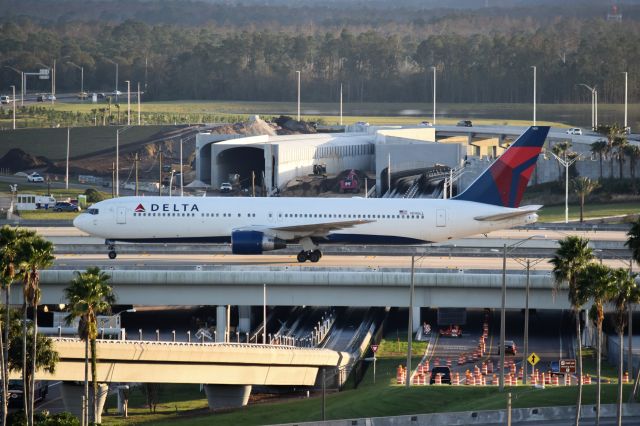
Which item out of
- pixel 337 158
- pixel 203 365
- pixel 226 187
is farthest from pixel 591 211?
pixel 203 365

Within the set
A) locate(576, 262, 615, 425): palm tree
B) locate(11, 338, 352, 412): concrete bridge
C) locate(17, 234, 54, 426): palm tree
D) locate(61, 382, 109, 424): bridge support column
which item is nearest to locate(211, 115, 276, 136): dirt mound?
locate(11, 338, 352, 412): concrete bridge

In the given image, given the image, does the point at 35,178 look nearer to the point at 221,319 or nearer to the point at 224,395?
the point at 221,319

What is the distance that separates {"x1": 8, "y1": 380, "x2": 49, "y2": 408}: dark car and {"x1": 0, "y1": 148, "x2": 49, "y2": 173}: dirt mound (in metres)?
104

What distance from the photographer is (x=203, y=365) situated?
6981cm

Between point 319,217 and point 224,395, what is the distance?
17933 millimetres

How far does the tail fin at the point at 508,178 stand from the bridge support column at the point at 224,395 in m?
24.1

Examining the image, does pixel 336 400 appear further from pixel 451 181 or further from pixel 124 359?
pixel 451 181

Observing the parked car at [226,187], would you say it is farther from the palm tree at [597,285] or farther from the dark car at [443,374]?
the palm tree at [597,285]

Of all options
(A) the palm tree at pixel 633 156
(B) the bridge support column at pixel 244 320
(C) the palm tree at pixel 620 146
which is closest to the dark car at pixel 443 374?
(B) the bridge support column at pixel 244 320

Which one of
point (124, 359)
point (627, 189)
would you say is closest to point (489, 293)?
point (124, 359)

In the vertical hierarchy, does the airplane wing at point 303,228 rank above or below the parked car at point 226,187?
below

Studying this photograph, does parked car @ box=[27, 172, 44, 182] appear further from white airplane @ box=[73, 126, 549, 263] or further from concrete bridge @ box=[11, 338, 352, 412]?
concrete bridge @ box=[11, 338, 352, 412]

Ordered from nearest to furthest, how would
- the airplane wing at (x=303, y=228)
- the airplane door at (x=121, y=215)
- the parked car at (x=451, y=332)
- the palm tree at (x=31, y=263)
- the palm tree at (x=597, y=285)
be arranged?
1. the palm tree at (x=31, y=263)
2. the palm tree at (x=597, y=285)
3. the parked car at (x=451, y=332)
4. the airplane door at (x=121, y=215)
5. the airplane wing at (x=303, y=228)

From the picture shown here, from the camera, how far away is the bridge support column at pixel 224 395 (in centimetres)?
7125
